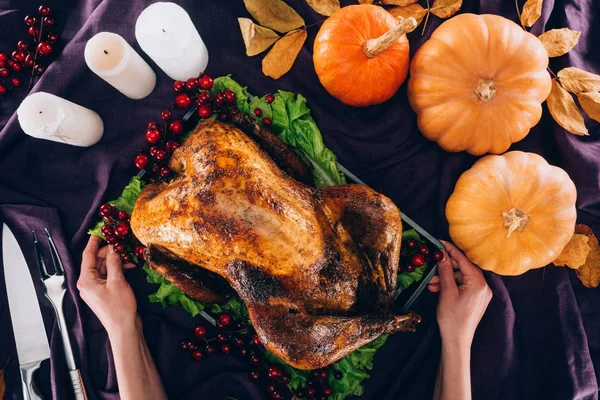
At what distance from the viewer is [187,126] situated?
5.32 ft

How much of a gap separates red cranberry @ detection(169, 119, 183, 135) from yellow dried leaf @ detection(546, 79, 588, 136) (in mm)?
1261

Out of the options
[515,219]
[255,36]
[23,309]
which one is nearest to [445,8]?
[255,36]

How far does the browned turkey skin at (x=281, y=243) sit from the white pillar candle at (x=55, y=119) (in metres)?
0.35

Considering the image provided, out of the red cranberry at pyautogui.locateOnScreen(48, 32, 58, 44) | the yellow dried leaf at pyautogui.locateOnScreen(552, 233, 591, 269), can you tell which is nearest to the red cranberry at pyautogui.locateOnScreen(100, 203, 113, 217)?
the red cranberry at pyautogui.locateOnScreen(48, 32, 58, 44)

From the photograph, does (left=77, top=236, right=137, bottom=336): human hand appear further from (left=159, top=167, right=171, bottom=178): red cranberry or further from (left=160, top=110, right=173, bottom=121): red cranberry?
(left=160, top=110, right=173, bottom=121): red cranberry

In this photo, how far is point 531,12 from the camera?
5.38 feet

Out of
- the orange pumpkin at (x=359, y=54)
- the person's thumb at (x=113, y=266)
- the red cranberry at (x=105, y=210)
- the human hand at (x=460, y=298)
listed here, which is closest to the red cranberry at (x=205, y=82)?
the orange pumpkin at (x=359, y=54)

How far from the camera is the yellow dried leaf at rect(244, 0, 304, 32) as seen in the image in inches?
64.8

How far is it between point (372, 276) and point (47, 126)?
1.02 m

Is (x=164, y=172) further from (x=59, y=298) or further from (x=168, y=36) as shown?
(x=59, y=298)

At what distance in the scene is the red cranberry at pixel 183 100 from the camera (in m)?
1.56

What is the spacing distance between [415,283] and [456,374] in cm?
32

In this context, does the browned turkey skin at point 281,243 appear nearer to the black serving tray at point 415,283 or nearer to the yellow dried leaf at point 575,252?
the black serving tray at point 415,283

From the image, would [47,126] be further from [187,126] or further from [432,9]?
[432,9]
